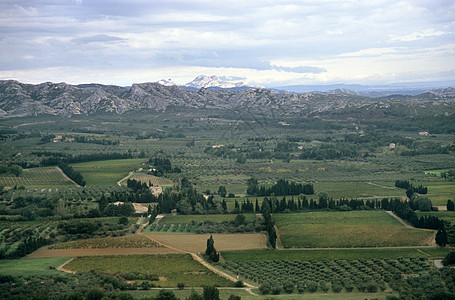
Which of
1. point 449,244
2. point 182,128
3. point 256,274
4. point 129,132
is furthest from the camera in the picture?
point 182,128

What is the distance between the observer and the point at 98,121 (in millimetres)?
179375

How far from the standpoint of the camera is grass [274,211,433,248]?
2030 inches

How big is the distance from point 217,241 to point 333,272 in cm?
1469

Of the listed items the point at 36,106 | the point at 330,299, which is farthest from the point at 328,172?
the point at 36,106

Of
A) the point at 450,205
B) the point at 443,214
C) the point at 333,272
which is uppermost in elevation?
the point at 450,205

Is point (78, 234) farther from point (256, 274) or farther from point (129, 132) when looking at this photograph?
point (129, 132)

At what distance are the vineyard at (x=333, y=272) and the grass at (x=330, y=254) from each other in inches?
51.8

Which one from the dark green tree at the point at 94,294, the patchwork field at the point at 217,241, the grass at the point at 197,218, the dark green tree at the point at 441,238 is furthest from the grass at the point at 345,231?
the dark green tree at the point at 94,294

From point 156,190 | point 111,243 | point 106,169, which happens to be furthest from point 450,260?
point 106,169

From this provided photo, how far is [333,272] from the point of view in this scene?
1684 inches

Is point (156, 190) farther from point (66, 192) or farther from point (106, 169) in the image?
point (106, 169)

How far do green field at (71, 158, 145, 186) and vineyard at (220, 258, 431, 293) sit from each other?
147 feet

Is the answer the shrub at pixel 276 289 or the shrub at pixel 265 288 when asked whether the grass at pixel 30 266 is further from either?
the shrub at pixel 276 289

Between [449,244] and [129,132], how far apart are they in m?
117
